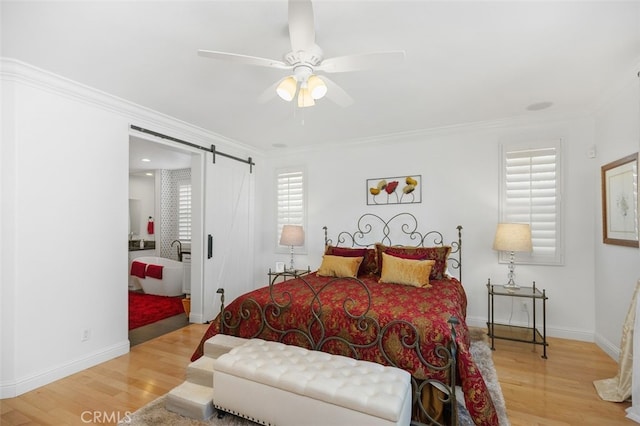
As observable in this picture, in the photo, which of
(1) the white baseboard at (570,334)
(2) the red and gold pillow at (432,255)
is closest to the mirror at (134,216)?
(2) the red and gold pillow at (432,255)

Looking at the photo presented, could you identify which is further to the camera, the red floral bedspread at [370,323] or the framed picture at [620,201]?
the framed picture at [620,201]

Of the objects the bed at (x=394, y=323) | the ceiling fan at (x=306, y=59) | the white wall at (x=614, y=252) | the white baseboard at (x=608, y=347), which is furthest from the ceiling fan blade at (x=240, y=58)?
the white baseboard at (x=608, y=347)

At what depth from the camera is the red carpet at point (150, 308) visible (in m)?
4.46

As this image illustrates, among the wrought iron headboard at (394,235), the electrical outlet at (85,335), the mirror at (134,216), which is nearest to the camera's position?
the electrical outlet at (85,335)

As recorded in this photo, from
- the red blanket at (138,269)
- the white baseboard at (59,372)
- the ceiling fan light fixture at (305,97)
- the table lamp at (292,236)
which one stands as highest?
the ceiling fan light fixture at (305,97)

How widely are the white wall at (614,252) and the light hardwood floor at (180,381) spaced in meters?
0.33

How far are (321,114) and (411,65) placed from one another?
1.41 meters

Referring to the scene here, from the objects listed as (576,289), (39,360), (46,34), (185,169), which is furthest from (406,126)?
(185,169)

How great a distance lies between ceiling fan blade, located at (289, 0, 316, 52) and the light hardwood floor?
2871mm

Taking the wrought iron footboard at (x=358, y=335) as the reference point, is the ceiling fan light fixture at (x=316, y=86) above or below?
above

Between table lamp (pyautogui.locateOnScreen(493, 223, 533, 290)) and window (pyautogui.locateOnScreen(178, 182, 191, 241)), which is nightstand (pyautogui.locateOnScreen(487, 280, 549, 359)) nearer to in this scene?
table lamp (pyautogui.locateOnScreen(493, 223, 533, 290))

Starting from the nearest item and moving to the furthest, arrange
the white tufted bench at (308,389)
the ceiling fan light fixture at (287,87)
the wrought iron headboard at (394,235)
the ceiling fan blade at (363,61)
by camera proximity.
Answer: the white tufted bench at (308,389) < the ceiling fan blade at (363,61) < the ceiling fan light fixture at (287,87) < the wrought iron headboard at (394,235)

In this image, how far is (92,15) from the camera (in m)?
1.96

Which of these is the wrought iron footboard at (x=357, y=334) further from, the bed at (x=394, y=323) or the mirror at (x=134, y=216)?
the mirror at (x=134, y=216)
